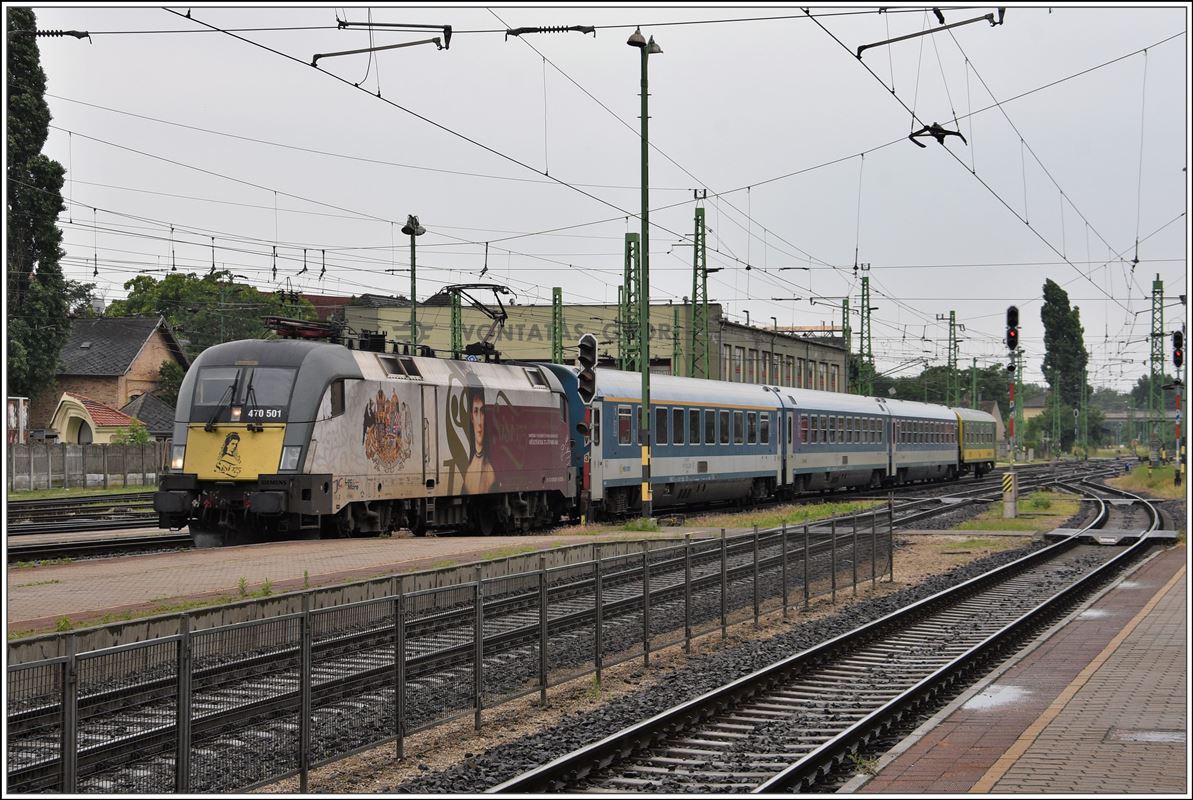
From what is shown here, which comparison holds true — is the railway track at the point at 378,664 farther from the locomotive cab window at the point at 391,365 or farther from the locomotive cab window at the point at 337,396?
the locomotive cab window at the point at 391,365

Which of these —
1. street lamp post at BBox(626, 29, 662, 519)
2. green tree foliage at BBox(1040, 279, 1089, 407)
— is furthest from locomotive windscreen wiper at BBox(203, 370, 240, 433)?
green tree foliage at BBox(1040, 279, 1089, 407)

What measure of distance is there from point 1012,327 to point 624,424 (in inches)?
468

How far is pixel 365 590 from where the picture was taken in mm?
13594

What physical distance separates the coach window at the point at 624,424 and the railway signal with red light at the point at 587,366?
6121mm

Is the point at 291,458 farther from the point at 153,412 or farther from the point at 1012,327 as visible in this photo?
the point at 153,412

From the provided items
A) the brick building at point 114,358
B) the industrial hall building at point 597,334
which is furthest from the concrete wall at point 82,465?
the industrial hall building at point 597,334

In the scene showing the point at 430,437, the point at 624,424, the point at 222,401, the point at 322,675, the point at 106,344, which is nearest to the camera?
the point at 322,675

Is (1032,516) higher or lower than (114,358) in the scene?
lower

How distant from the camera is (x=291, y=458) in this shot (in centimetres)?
2156

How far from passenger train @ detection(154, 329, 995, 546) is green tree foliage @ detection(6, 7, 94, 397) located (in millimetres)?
24614

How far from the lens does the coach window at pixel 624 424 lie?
106 feet

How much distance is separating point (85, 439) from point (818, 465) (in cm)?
3499

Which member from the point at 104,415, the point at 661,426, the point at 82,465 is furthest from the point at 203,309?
the point at 661,426

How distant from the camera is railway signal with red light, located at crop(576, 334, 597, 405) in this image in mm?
25781
